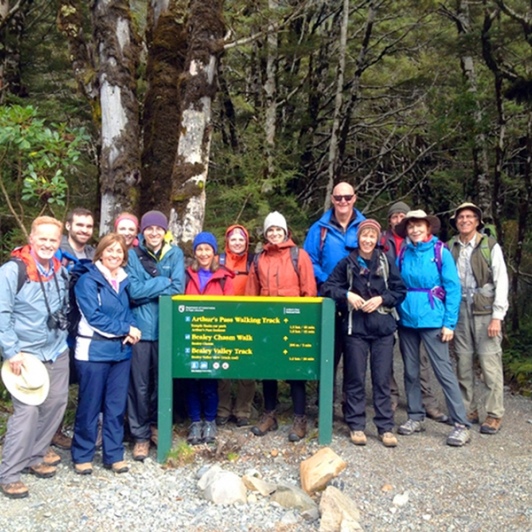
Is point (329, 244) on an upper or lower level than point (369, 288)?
upper

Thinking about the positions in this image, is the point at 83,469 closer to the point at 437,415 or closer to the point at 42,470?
the point at 42,470

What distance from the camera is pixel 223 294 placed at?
6012 millimetres

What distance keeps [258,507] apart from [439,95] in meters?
13.0

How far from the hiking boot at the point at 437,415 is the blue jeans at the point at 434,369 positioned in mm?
535

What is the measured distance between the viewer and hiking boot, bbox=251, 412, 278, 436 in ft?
20.2

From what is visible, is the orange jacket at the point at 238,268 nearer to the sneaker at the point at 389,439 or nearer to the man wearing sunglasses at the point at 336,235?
the man wearing sunglasses at the point at 336,235

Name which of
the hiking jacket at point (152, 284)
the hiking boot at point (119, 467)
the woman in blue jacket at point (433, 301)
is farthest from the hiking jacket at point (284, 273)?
the hiking boot at point (119, 467)

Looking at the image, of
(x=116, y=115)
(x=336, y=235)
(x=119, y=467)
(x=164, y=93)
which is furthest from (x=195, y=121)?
(x=119, y=467)

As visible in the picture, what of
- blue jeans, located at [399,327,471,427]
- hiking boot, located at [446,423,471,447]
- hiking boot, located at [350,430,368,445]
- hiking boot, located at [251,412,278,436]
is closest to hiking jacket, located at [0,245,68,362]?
hiking boot, located at [251,412,278,436]

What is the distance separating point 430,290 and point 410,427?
5.14 ft

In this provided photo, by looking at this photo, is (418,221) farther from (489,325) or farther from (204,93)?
(204,93)

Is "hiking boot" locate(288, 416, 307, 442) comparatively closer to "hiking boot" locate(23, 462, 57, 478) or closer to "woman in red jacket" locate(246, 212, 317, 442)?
"woman in red jacket" locate(246, 212, 317, 442)

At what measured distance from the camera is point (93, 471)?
531 centimetres

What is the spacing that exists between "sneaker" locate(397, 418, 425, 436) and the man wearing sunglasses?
3.92 ft
